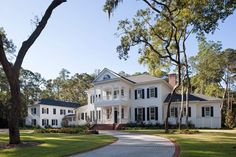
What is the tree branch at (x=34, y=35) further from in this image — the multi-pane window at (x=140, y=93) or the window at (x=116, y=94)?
the window at (x=116, y=94)

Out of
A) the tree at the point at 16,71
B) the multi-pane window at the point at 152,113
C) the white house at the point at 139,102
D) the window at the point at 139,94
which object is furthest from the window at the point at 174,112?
the tree at the point at 16,71

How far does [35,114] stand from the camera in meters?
58.8

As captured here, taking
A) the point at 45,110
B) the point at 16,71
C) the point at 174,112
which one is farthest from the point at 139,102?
the point at 16,71

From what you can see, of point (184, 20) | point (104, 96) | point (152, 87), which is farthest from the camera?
point (104, 96)

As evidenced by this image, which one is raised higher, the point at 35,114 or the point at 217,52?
the point at 217,52

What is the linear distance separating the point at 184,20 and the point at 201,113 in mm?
15502

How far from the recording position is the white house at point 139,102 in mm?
38969

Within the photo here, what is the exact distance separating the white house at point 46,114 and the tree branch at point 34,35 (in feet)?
125

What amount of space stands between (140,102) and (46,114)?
22.9 meters

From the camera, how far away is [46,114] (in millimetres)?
59438

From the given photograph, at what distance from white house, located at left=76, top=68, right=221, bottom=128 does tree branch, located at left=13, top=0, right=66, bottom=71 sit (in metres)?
21.9

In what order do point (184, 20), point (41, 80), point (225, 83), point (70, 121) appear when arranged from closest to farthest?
point (184, 20) < point (225, 83) < point (70, 121) < point (41, 80)

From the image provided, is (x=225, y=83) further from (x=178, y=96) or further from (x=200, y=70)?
(x=178, y=96)

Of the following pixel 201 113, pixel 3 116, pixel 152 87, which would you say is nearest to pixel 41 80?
pixel 3 116
